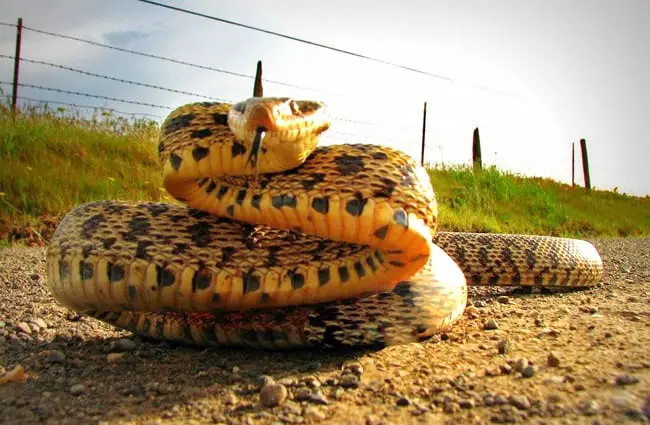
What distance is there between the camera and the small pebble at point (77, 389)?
8.32ft

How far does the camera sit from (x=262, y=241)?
117 inches

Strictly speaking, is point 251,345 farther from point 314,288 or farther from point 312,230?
point 312,230

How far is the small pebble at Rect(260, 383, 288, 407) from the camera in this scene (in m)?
2.32

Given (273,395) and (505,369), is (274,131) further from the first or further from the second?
(505,369)

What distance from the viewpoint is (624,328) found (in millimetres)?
3346

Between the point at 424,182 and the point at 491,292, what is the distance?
3.11 metres

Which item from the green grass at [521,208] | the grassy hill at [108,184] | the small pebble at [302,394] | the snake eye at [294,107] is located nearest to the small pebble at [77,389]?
the small pebble at [302,394]

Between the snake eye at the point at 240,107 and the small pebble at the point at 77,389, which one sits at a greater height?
the snake eye at the point at 240,107

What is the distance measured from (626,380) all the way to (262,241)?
5.29 feet

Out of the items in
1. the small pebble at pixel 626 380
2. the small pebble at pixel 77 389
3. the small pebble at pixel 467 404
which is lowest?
the small pebble at pixel 77 389

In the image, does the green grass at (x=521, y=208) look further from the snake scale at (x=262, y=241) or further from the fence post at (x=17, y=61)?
the fence post at (x=17, y=61)

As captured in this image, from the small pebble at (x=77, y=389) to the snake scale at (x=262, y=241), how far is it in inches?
16.6

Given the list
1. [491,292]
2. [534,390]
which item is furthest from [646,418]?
[491,292]

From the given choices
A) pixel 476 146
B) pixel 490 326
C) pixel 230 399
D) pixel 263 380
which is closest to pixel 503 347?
pixel 490 326
